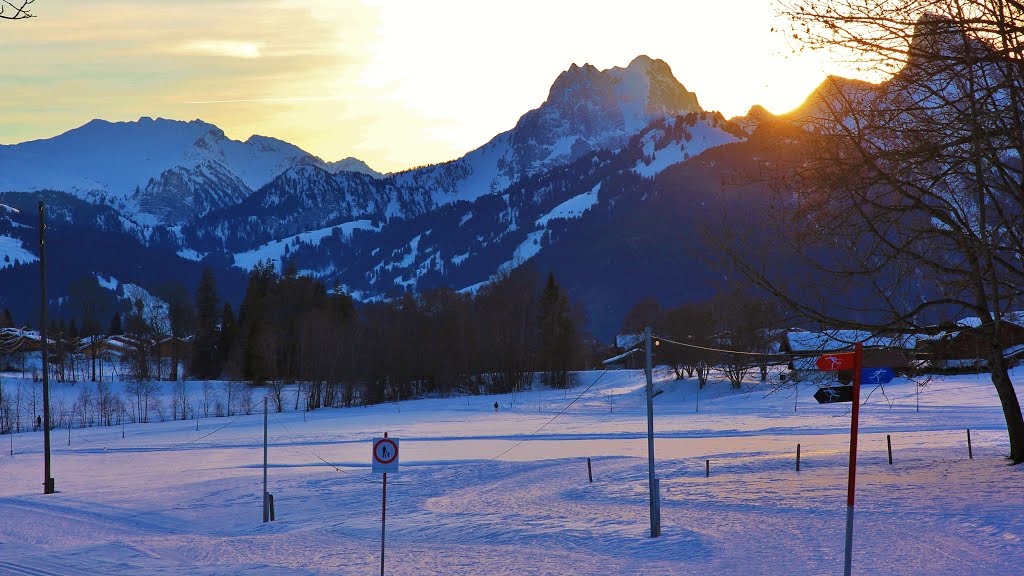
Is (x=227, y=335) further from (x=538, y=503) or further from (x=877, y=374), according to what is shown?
(x=877, y=374)

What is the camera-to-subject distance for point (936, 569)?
15.2m

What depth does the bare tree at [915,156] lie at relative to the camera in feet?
44.1

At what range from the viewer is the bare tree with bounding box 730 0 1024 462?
13.4 m

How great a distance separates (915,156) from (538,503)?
16503mm

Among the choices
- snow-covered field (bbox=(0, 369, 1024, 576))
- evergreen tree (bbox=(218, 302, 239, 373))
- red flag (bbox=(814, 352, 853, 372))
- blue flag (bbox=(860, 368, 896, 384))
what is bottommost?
snow-covered field (bbox=(0, 369, 1024, 576))

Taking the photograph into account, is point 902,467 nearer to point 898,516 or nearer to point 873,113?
point 898,516

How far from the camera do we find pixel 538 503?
2744 cm

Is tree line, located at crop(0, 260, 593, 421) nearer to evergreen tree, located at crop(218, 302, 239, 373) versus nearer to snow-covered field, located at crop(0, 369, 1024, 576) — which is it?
evergreen tree, located at crop(218, 302, 239, 373)

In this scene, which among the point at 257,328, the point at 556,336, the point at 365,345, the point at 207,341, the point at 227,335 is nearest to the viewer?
the point at 365,345

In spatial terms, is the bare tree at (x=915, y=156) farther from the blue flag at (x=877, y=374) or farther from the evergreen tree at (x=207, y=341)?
the evergreen tree at (x=207, y=341)

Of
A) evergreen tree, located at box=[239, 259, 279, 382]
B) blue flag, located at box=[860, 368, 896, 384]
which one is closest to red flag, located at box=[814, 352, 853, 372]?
blue flag, located at box=[860, 368, 896, 384]

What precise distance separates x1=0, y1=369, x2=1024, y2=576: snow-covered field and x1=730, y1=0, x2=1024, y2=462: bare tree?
15.0ft

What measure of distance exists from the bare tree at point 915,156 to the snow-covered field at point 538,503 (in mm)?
4584

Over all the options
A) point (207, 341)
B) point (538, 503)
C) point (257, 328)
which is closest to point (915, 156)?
point (538, 503)
